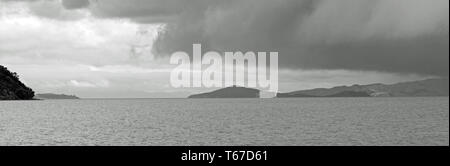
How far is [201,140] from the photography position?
90.2m

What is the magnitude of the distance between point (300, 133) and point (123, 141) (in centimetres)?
3431
